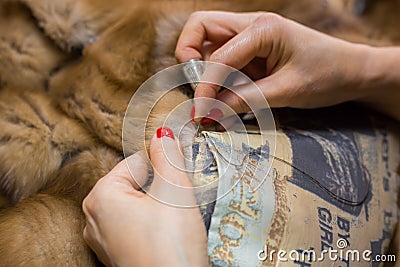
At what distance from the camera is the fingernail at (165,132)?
2.78 feet

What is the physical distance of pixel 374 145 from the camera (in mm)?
1098

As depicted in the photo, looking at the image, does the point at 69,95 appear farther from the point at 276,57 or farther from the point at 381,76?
the point at 381,76

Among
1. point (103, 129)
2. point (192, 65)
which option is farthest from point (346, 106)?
point (103, 129)

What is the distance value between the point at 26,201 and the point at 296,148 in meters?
0.46

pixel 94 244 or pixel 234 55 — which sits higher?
pixel 234 55

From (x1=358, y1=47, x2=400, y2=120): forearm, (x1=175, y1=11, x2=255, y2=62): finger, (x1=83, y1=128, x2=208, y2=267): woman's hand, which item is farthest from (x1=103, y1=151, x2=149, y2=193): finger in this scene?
(x1=358, y1=47, x2=400, y2=120): forearm

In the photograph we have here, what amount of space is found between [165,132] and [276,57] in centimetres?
27

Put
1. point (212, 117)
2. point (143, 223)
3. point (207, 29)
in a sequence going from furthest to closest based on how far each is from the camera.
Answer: point (207, 29), point (212, 117), point (143, 223)

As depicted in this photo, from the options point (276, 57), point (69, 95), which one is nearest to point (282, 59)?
point (276, 57)

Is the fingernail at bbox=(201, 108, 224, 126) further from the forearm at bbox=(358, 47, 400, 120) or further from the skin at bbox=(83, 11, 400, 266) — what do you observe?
the forearm at bbox=(358, 47, 400, 120)

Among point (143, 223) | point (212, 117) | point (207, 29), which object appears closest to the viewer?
point (143, 223)

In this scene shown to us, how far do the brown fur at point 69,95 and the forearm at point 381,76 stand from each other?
0.63 feet

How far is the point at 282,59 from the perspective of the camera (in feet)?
3.26

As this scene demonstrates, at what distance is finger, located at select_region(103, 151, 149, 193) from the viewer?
815 mm
